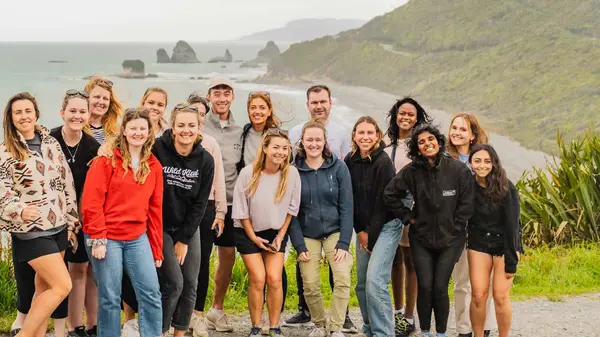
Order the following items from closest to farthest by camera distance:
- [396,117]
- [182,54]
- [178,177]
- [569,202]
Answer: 1. [178,177]
2. [396,117]
3. [569,202]
4. [182,54]

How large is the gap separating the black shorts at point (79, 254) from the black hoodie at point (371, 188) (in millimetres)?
2121

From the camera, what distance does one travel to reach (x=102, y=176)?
4.93 meters

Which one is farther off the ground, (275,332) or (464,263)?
(464,263)

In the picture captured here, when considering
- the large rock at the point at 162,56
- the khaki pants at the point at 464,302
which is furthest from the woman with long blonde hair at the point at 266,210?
the large rock at the point at 162,56

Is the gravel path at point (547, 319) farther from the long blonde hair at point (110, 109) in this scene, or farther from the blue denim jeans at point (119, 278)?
the long blonde hair at point (110, 109)

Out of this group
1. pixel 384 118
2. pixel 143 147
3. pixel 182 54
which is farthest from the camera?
pixel 182 54

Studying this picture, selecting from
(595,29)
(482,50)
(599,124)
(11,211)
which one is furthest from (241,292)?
(482,50)

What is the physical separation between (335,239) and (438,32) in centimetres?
10656

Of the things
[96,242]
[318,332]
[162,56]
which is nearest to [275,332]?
[318,332]

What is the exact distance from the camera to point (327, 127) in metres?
6.47

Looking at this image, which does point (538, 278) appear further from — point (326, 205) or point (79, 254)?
point (79, 254)

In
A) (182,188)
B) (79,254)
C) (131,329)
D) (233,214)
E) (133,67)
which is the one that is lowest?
(131,329)

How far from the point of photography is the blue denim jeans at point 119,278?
16.3 ft

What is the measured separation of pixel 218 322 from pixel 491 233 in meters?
2.37
